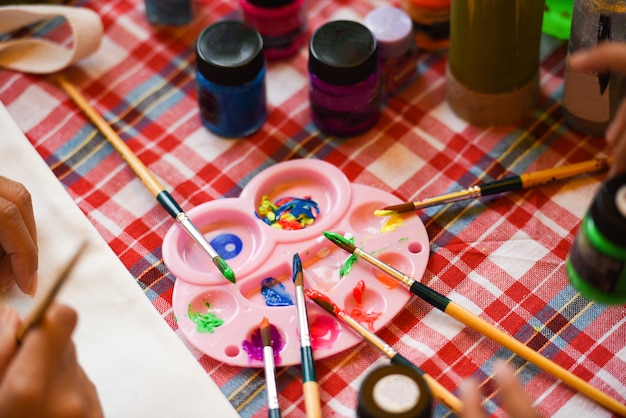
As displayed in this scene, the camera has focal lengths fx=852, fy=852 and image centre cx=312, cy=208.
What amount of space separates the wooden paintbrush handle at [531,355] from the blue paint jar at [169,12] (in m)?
0.56

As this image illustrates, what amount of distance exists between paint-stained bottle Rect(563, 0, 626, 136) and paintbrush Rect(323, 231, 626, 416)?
298mm

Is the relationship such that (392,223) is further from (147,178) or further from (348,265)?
(147,178)

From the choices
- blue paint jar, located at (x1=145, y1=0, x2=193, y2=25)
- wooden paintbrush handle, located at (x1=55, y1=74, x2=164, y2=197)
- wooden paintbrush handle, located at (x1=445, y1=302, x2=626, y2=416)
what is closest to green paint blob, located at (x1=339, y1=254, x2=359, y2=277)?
wooden paintbrush handle, located at (x1=445, y1=302, x2=626, y2=416)

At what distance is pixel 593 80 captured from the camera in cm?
93

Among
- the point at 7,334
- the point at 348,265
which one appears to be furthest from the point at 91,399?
the point at 348,265

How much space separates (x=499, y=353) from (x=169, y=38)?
607 millimetres

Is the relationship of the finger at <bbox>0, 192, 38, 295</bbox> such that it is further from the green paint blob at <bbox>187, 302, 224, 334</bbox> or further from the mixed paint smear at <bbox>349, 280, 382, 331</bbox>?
the mixed paint smear at <bbox>349, 280, 382, 331</bbox>

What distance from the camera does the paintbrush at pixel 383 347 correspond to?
74 centimetres

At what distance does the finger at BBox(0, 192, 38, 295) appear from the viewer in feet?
2.64

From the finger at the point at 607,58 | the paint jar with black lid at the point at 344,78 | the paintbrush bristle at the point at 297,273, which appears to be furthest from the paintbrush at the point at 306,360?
the finger at the point at 607,58

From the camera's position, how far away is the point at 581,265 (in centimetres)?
67

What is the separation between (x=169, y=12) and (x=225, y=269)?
44cm

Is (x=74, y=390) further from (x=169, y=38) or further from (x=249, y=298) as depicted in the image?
(x=169, y=38)

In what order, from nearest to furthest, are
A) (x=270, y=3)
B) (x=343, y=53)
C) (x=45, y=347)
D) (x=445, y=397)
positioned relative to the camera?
(x=45, y=347) < (x=445, y=397) < (x=343, y=53) < (x=270, y=3)
